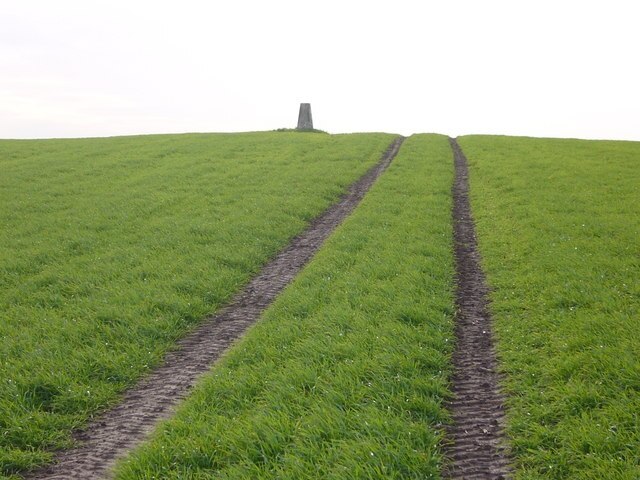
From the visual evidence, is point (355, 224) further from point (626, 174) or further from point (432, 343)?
point (626, 174)

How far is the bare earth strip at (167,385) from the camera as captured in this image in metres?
5.89

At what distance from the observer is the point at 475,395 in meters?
6.50

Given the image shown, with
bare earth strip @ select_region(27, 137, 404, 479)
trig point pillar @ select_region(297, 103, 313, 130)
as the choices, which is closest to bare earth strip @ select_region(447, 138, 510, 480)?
bare earth strip @ select_region(27, 137, 404, 479)

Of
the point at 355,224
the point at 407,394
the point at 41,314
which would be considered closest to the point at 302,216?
the point at 355,224

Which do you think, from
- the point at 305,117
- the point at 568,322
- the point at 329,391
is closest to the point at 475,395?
the point at 329,391

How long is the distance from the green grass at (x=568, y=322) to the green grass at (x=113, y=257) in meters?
6.25

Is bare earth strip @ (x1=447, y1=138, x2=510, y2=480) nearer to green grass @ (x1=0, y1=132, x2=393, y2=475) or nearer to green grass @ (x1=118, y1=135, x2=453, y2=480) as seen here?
green grass @ (x1=118, y1=135, x2=453, y2=480)

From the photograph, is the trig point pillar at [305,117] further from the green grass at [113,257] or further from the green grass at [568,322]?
the green grass at [568,322]

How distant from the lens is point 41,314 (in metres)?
9.94

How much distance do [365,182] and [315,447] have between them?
21.2m

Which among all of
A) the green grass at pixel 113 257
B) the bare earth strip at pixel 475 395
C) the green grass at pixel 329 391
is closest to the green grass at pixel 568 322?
the bare earth strip at pixel 475 395

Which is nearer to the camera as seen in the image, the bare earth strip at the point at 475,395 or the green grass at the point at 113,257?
the bare earth strip at the point at 475,395

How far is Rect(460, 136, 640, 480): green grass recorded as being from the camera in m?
5.14

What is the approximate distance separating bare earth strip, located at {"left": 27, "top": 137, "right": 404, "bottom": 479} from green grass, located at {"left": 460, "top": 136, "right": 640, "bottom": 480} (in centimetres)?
495
